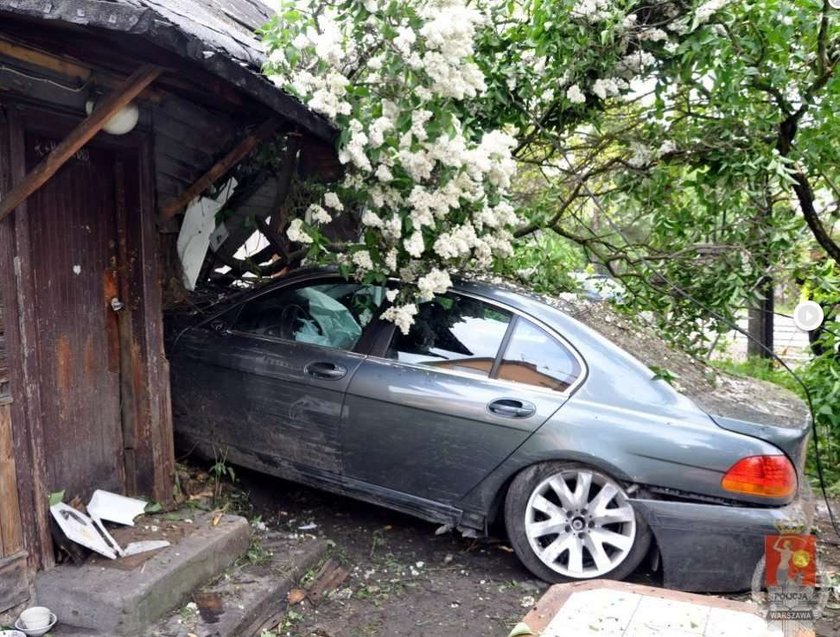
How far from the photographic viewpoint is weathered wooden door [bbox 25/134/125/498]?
353 cm

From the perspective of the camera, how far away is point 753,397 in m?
4.06

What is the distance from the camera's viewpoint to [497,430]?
153 inches

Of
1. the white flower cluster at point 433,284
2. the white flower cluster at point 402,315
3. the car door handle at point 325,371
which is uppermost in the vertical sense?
the white flower cluster at point 433,284

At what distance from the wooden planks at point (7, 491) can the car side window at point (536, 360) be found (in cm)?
243

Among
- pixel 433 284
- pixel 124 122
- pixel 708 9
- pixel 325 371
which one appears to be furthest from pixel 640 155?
pixel 124 122

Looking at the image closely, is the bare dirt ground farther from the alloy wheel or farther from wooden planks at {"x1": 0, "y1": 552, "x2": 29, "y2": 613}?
wooden planks at {"x1": 0, "y1": 552, "x2": 29, "y2": 613}

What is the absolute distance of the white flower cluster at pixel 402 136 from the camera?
3600mm

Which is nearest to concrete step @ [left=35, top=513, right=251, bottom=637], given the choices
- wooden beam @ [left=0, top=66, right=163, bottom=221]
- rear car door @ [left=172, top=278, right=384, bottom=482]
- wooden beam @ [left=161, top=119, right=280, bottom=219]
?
rear car door @ [left=172, top=278, right=384, bottom=482]

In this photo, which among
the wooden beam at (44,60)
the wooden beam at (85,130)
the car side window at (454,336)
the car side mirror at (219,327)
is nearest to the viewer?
the wooden beam at (44,60)

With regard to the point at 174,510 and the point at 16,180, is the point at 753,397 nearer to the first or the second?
the point at 174,510

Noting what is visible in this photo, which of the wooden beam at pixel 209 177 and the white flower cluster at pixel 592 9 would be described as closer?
the wooden beam at pixel 209 177

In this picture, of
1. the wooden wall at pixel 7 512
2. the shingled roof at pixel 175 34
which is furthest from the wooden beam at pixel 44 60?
the wooden wall at pixel 7 512

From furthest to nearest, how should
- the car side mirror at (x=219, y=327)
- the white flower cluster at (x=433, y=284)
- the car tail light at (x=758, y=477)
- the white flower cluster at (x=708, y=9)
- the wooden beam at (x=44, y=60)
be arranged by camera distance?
the car side mirror at (x=219, y=327)
the white flower cluster at (x=708, y=9)
the white flower cluster at (x=433, y=284)
the car tail light at (x=758, y=477)
the wooden beam at (x=44, y=60)

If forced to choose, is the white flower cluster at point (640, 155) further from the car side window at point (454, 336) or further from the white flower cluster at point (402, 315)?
the white flower cluster at point (402, 315)
